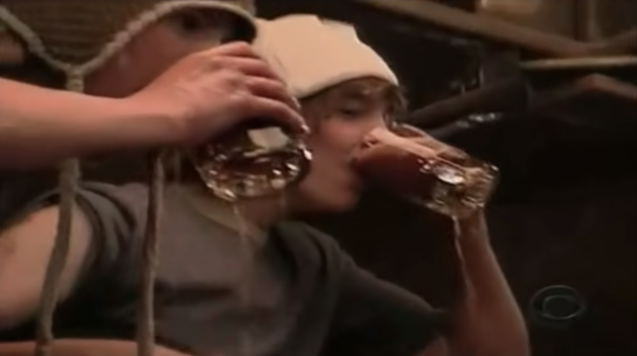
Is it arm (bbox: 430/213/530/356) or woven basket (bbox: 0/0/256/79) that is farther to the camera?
arm (bbox: 430/213/530/356)

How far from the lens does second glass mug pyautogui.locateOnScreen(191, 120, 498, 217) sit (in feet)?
2.21

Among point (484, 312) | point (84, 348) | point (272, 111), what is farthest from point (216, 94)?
point (484, 312)

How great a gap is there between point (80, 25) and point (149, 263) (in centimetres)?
11

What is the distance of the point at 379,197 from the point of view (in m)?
0.91

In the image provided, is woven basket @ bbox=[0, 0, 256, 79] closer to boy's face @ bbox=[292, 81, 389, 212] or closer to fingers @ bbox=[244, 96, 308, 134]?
fingers @ bbox=[244, 96, 308, 134]

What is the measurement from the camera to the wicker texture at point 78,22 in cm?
67

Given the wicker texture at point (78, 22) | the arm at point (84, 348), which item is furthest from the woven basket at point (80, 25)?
the arm at point (84, 348)

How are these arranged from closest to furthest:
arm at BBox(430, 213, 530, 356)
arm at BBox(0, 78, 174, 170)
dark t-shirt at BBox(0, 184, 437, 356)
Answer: arm at BBox(0, 78, 174, 170)
dark t-shirt at BBox(0, 184, 437, 356)
arm at BBox(430, 213, 530, 356)

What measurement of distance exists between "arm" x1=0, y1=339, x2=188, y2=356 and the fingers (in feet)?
0.42

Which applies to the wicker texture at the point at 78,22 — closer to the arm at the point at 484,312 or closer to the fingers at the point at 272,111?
the fingers at the point at 272,111

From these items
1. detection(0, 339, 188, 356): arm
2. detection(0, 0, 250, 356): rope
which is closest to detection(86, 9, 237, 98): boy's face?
detection(0, 0, 250, 356): rope

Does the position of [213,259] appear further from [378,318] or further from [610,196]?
[610,196]

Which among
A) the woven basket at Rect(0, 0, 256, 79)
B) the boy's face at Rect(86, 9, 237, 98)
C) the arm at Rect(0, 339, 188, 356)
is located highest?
the woven basket at Rect(0, 0, 256, 79)

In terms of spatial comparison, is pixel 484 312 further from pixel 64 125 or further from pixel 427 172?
pixel 64 125
